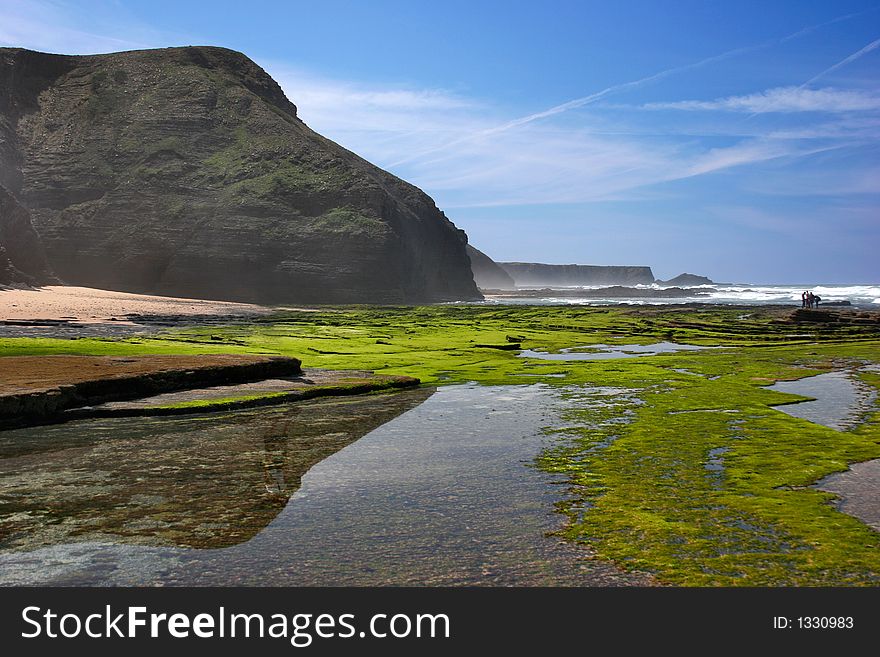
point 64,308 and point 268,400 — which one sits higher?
point 64,308

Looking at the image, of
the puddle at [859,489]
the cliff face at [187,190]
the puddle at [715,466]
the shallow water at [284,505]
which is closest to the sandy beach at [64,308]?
the cliff face at [187,190]

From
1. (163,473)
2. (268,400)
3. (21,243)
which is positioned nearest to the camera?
(163,473)

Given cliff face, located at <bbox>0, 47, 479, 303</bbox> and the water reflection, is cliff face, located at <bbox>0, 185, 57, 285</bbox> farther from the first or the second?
the water reflection

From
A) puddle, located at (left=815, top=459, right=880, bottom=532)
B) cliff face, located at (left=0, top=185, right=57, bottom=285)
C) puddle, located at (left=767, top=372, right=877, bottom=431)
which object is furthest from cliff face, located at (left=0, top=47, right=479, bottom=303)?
puddle, located at (left=815, top=459, right=880, bottom=532)

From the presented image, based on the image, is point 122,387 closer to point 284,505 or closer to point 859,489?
point 284,505

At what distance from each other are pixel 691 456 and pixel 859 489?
323 centimetres

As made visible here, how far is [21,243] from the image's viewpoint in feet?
347

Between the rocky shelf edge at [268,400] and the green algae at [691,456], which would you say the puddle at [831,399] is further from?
the rocky shelf edge at [268,400]

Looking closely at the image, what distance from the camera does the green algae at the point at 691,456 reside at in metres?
8.70

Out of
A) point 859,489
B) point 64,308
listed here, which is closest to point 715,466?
point 859,489

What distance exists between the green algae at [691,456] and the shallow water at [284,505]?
886 millimetres

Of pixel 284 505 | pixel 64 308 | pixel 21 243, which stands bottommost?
pixel 284 505

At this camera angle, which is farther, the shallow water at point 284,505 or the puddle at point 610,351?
the puddle at point 610,351

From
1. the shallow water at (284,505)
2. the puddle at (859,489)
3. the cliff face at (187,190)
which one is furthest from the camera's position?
the cliff face at (187,190)
